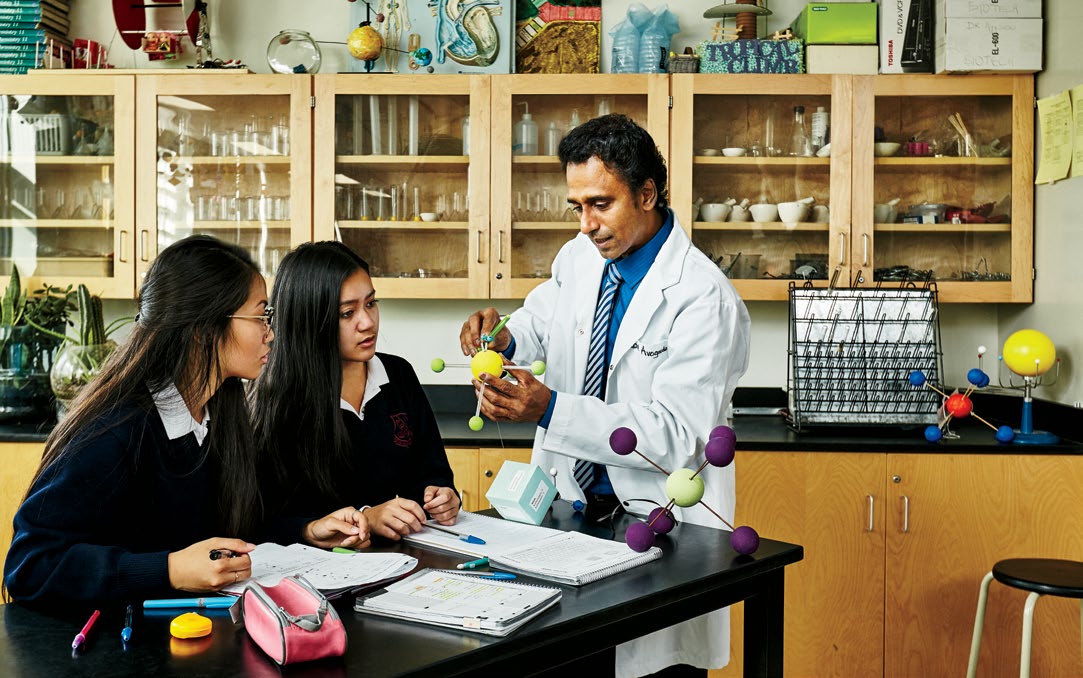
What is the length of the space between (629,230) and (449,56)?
1.57 m

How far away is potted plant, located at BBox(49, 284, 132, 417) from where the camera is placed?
10.2ft

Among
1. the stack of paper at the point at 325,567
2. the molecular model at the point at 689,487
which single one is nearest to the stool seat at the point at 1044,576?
the molecular model at the point at 689,487

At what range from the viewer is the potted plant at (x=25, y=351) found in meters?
3.22

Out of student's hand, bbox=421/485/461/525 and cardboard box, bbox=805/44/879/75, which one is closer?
student's hand, bbox=421/485/461/525

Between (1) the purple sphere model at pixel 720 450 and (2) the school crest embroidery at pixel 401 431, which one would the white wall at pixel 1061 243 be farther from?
(2) the school crest embroidery at pixel 401 431

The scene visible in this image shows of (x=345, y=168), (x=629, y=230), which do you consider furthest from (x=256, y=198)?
(x=629, y=230)

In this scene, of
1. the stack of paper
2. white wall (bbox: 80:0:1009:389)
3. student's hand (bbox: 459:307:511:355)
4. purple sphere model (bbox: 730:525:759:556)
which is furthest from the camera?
white wall (bbox: 80:0:1009:389)

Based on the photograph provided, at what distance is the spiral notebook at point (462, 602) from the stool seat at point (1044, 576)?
1.47 meters

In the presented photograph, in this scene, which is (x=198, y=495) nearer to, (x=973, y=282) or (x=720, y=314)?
(x=720, y=314)

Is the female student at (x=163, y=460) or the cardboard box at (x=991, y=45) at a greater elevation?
the cardboard box at (x=991, y=45)

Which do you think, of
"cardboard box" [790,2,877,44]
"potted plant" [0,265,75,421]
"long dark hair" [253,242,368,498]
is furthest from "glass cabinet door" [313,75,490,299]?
"long dark hair" [253,242,368,498]

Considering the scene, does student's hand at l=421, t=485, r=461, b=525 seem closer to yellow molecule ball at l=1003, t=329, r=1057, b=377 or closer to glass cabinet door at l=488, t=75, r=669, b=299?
glass cabinet door at l=488, t=75, r=669, b=299

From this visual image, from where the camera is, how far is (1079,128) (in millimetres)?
2930

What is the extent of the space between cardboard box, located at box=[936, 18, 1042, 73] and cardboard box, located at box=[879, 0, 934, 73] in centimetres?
7
